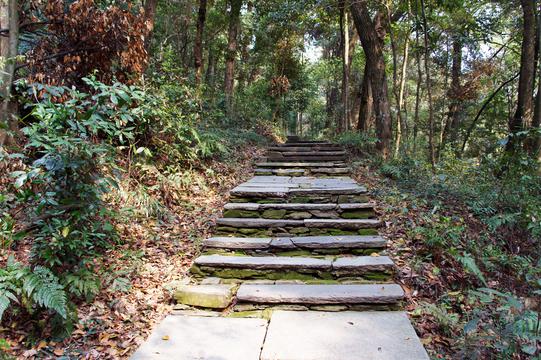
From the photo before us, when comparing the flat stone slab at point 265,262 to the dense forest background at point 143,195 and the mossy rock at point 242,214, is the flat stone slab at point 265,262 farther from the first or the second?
the mossy rock at point 242,214

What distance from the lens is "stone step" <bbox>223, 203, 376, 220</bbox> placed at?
4441 millimetres

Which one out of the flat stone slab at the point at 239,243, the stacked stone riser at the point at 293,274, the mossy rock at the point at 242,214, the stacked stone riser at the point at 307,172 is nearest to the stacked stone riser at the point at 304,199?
the mossy rock at the point at 242,214

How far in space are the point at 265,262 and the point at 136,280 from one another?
1.28 metres

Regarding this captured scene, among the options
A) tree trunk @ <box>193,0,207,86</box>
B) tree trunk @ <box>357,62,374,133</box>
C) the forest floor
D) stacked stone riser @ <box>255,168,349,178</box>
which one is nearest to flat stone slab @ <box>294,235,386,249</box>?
the forest floor

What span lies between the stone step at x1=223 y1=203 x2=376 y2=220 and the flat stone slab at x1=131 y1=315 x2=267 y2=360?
1832mm

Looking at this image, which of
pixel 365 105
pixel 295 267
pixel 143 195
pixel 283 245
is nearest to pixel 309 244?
pixel 283 245

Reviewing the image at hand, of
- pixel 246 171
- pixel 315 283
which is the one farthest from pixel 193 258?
pixel 246 171

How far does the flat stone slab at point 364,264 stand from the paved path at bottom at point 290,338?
543 mm

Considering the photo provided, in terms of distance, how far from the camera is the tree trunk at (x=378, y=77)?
771 centimetres

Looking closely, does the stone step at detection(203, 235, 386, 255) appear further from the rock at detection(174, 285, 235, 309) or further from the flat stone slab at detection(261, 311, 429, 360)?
the flat stone slab at detection(261, 311, 429, 360)

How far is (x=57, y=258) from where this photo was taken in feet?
8.63

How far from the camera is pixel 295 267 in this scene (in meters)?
3.44

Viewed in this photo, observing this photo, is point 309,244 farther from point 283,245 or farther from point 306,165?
point 306,165

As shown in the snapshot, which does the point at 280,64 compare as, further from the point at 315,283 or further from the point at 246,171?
the point at 315,283
